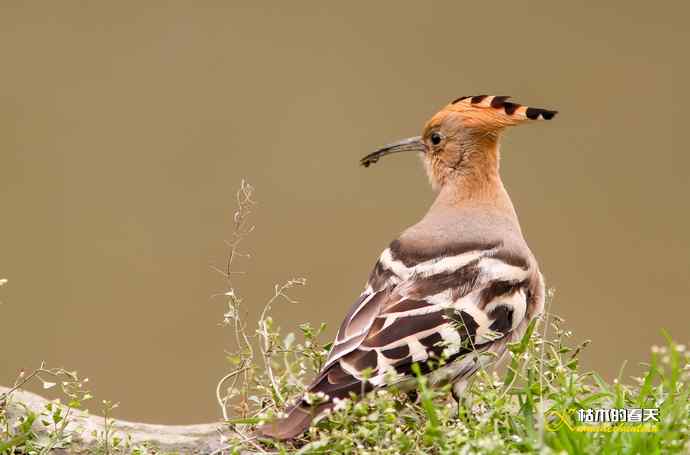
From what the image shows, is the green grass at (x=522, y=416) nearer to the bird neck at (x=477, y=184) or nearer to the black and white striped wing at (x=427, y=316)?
the black and white striped wing at (x=427, y=316)

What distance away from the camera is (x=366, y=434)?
198cm

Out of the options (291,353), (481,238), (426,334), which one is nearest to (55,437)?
(291,353)

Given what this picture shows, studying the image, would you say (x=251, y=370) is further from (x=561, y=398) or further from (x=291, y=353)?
(x=561, y=398)

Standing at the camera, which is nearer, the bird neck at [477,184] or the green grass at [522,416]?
the green grass at [522,416]

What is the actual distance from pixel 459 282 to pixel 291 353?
463mm

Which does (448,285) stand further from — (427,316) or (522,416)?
(522,416)

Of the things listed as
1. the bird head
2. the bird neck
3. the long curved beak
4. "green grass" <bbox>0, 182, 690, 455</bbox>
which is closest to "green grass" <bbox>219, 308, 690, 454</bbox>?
"green grass" <bbox>0, 182, 690, 455</bbox>

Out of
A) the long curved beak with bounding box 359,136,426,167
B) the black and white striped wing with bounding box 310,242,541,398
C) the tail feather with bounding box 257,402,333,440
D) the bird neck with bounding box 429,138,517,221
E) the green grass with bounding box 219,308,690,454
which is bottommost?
the green grass with bounding box 219,308,690,454

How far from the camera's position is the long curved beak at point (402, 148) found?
3.26 meters

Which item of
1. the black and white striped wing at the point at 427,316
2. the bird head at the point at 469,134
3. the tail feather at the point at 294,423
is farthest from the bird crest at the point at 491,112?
the tail feather at the point at 294,423

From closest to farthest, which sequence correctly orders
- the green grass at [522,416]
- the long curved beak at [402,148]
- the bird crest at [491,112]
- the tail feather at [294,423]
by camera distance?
the green grass at [522,416], the tail feather at [294,423], the bird crest at [491,112], the long curved beak at [402,148]

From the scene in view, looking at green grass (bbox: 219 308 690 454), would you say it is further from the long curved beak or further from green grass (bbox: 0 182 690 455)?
the long curved beak

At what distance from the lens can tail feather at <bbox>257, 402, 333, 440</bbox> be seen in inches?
82.0

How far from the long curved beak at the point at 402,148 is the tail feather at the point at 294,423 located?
4.32 feet
